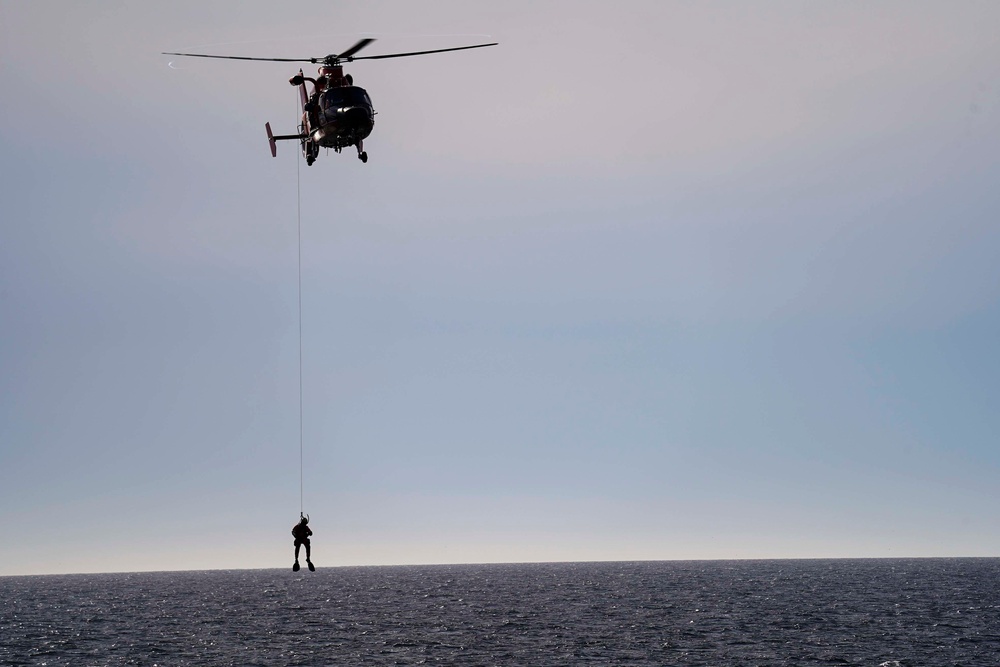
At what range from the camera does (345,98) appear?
37031 mm

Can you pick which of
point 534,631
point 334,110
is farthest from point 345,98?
point 534,631

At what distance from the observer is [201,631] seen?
331 feet

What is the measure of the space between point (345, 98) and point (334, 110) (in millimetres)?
570

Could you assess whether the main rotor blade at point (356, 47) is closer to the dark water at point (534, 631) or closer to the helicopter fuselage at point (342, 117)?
the helicopter fuselage at point (342, 117)

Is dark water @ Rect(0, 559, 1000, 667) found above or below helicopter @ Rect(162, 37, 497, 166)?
below

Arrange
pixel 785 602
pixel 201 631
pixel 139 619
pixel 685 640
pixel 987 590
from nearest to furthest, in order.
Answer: pixel 685 640
pixel 201 631
pixel 139 619
pixel 785 602
pixel 987 590

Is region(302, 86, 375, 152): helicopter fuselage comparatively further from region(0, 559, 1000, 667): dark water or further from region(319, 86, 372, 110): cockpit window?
region(0, 559, 1000, 667): dark water

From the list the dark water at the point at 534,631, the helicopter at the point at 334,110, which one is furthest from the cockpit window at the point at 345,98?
the dark water at the point at 534,631

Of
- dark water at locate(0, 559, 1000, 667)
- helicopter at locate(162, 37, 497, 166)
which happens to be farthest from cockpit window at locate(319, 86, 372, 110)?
dark water at locate(0, 559, 1000, 667)

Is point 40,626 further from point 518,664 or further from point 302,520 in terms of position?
point 302,520

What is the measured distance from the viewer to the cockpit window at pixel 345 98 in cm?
3694

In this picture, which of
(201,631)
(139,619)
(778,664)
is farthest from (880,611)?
(139,619)

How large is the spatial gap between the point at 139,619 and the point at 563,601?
51.7 metres

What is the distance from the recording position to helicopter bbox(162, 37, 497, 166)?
121ft
